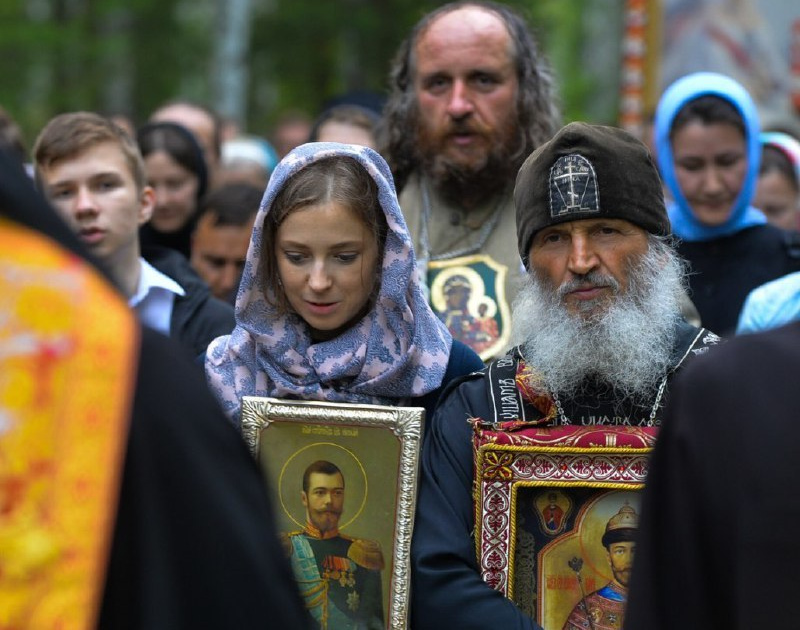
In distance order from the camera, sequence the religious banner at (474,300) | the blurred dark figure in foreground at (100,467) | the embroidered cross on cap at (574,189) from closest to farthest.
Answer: the blurred dark figure in foreground at (100,467) → the embroidered cross on cap at (574,189) → the religious banner at (474,300)

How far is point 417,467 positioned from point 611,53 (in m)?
19.6

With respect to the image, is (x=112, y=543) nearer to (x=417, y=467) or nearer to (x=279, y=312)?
(x=417, y=467)

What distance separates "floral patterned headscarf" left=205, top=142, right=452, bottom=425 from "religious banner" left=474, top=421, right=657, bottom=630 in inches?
15.9

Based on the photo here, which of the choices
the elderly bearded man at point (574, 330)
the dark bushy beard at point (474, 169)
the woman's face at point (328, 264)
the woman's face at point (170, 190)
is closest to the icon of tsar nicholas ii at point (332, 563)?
the elderly bearded man at point (574, 330)

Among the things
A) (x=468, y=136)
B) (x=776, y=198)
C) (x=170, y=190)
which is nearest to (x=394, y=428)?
(x=468, y=136)

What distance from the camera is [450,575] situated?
10.6ft

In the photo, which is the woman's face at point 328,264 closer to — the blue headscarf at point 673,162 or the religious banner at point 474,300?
the religious banner at point 474,300

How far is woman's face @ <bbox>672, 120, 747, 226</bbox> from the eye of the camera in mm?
5422

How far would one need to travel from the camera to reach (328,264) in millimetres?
3742

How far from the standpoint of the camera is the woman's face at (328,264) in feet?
12.2

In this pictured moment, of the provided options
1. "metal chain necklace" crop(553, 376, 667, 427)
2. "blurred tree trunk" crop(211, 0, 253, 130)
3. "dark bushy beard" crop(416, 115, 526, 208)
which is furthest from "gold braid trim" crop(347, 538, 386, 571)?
"blurred tree trunk" crop(211, 0, 253, 130)

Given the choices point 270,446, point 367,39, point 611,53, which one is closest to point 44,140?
point 270,446

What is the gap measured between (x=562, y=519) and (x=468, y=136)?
197 centimetres

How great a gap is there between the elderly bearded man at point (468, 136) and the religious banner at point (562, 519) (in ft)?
4.57
